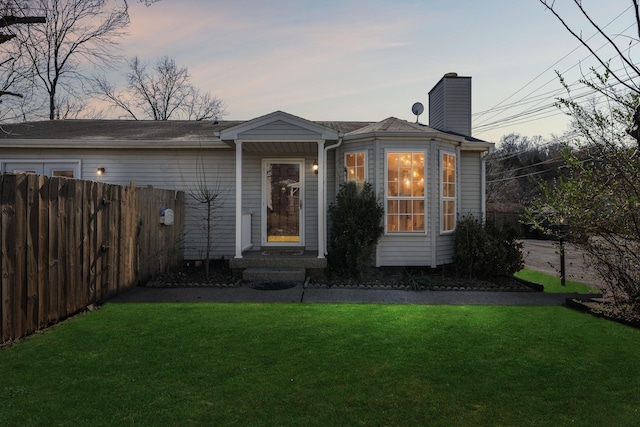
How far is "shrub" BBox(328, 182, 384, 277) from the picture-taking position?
7.20 m

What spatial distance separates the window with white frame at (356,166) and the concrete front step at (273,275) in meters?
2.38

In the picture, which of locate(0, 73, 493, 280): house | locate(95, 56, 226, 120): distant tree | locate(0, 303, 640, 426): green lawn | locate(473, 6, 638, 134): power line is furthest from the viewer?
locate(95, 56, 226, 120): distant tree

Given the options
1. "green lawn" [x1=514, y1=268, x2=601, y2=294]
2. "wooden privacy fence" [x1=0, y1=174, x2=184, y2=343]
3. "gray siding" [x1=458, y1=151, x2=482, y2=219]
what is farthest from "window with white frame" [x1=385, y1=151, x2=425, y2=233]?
"wooden privacy fence" [x1=0, y1=174, x2=184, y2=343]

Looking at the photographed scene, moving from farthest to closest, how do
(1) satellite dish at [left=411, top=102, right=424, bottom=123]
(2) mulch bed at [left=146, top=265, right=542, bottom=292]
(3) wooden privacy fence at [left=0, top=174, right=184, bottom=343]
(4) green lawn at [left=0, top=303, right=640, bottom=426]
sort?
(1) satellite dish at [left=411, top=102, right=424, bottom=123]
(2) mulch bed at [left=146, top=265, right=542, bottom=292]
(3) wooden privacy fence at [left=0, top=174, right=184, bottom=343]
(4) green lawn at [left=0, top=303, right=640, bottom=426]

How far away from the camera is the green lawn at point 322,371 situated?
2486mm

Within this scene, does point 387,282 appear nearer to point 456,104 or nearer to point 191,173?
point 191,173

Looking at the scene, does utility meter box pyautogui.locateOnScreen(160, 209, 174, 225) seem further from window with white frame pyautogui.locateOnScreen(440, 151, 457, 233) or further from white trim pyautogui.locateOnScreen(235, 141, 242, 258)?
window with white frame pyautogui.locateOnScreen(440, 151, 457, 233)

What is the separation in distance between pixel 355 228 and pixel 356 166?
1610 mm

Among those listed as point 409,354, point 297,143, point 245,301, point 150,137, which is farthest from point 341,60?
point 409,354

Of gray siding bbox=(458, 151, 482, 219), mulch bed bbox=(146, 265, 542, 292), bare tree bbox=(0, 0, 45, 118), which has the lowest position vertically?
mulch bed bbox=(146, 265, 542, 292)

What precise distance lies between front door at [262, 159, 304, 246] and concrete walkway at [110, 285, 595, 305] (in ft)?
7.96

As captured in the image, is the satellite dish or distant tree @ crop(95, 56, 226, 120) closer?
the satellite dish

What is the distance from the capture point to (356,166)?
805cm

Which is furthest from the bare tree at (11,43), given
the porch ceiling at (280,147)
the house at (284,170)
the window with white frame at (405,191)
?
the window with white frame at (405,191)
